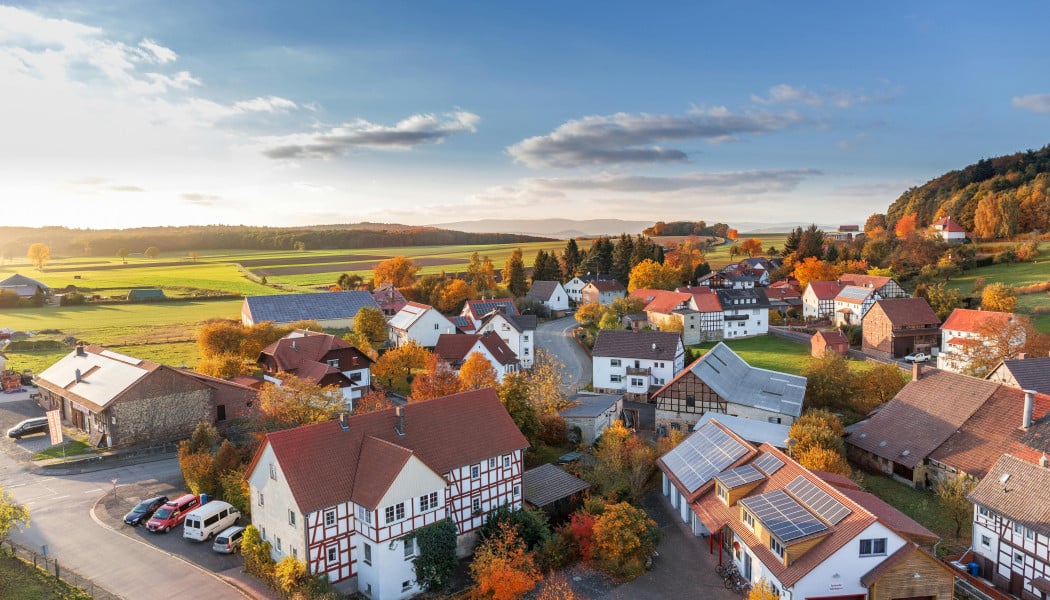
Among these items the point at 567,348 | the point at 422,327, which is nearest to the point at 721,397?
the point at 567,348

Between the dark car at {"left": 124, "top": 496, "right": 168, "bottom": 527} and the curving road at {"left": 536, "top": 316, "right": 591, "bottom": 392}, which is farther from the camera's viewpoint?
the curving road at {"left": 536, "top": 316, "right": 591, "bottom": 392}

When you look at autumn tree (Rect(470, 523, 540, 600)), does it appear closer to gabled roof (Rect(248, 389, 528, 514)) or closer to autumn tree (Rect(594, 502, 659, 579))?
autumn tree (Rect(594, 502, 659, 579))

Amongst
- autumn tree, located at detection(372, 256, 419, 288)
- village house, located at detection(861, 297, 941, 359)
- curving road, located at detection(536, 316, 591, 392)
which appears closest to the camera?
curving road, located at detection(536, 316, 591, 392)

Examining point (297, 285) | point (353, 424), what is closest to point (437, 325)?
point (353, 424)

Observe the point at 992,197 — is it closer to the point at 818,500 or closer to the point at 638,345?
the point at 638,345

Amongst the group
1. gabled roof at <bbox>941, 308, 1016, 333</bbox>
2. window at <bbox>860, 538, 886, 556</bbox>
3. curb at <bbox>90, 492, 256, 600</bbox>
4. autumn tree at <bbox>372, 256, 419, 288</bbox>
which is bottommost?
curb at <bbox>90, 492, 256, 600</bbox>

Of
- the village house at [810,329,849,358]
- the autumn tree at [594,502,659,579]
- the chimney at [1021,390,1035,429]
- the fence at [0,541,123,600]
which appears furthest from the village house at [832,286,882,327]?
the fence at [0,541,123,600]

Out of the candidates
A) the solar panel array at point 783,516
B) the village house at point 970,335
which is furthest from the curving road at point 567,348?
the village house at point 970,335
